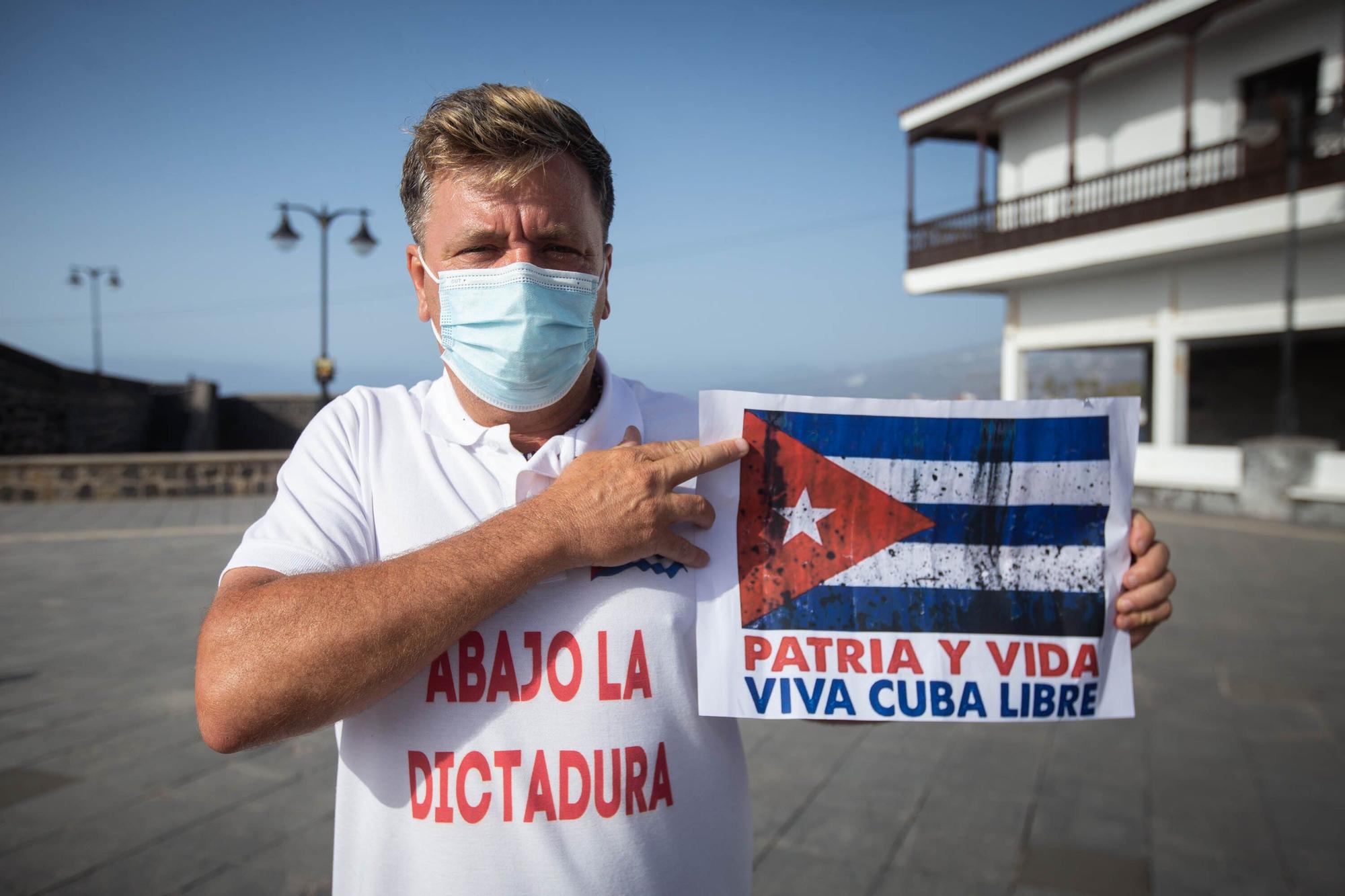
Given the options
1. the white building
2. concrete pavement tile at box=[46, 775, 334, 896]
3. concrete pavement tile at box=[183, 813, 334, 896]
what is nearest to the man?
concrete pavement tile at box=[183, 813, 334, 896]

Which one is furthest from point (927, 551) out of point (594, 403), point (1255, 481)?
point (1255, 481)

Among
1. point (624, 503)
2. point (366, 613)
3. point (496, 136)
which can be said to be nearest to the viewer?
point (366, 613)

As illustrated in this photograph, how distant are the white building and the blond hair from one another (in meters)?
14.5

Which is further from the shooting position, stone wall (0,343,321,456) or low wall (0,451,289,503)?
stone wall (0,343,321,456)

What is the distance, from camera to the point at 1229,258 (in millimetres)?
14766

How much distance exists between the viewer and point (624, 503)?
1.31m

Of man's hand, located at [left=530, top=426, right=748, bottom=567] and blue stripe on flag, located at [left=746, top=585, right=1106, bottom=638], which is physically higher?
man's hand, located at [left=530, top=426, right=748, bottom=567]

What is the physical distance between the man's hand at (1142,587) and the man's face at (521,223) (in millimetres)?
1147

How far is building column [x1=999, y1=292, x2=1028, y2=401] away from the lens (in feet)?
61.8

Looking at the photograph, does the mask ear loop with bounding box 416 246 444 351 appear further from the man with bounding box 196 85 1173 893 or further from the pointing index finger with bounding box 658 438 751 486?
the pointing index finger with bounding box 658 438 751 486

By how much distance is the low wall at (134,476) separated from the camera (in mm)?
14195

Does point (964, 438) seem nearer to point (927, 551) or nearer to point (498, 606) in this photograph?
point (927, 551)

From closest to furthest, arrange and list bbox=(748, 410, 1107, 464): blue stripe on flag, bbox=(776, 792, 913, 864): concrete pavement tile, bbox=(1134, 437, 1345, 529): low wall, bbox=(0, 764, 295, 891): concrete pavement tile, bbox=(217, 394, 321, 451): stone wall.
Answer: bbox=(748, 410, 1107, 464): blue stripe on flag
bbox=(0, 764, 295, 891): concrete pavement tile
bbox=(776, 792, 913, 864): concrete pavement tile
bbox=(1134, 437, 1345, 529): low wall
bbox=(217, 394, 321, 451): stone wall

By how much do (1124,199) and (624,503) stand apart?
58.1ft
